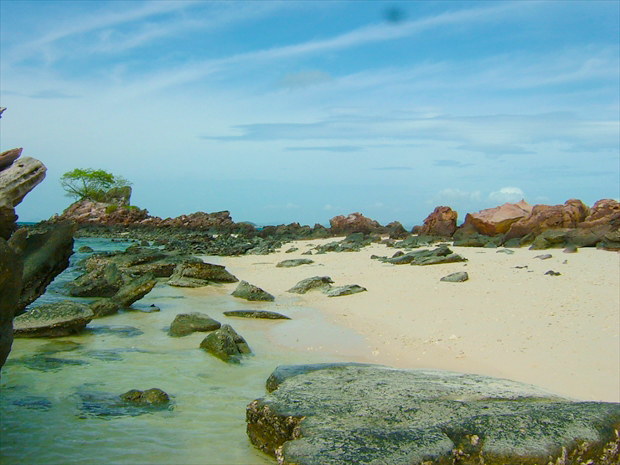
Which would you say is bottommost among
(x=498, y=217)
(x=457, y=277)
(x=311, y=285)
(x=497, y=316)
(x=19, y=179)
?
(x=311, y=285)

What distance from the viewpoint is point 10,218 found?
5004 mm

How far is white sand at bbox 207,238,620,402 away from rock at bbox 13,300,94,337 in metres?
4.18

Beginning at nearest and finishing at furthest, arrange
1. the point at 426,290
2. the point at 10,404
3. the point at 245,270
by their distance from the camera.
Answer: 1. the point at 10,404
2. the point at 426,290
3. the point at 245,270

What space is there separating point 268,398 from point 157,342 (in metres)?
4.96

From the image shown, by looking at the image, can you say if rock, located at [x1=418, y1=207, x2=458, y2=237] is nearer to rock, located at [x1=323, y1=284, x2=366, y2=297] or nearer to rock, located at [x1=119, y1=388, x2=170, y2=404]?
rock, located at [x1=323, y1=284, x2=366, y2=297]

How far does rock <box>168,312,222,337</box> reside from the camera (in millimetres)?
9484

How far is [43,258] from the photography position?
7.23m

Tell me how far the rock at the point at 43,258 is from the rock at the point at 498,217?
2183cm

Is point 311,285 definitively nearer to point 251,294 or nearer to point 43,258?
point 251,294

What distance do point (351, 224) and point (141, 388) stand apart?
35.0 meters

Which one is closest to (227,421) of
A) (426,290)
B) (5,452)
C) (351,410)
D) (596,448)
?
(351,410)

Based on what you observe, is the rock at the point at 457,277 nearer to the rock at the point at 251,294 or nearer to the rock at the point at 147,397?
the rock at the point at 251,294

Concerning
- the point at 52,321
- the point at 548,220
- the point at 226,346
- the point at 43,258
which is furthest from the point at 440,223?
the point at 43,258

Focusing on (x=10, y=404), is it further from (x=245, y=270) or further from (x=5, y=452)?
(x=245, y=270)
